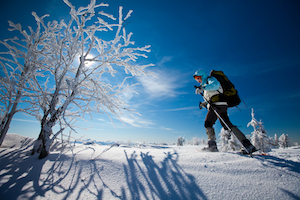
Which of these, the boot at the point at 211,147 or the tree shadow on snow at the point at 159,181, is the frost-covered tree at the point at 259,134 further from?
the tree shadow on snow at the point at 159,181

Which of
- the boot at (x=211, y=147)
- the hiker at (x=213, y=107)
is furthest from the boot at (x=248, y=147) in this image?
the boot at (x=211, y=147)

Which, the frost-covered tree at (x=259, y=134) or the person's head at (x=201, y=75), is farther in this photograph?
the frost-covered tree at (x=259, y=134)

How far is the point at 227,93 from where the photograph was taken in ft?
9.55

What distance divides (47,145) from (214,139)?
4.44 m

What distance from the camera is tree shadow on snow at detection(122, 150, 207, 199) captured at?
1.40 m

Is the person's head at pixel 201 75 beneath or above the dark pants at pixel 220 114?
above

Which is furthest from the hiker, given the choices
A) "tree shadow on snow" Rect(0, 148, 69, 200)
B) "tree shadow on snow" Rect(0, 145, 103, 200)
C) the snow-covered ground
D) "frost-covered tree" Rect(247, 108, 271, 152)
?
"frost-covered tree" Rect(247, 108, 271, 152)

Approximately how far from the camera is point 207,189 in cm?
140

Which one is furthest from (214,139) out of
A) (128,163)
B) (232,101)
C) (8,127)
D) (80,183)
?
(8,127)

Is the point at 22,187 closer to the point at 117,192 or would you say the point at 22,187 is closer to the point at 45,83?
the point at 117,192

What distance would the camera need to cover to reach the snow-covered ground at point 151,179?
1375mm

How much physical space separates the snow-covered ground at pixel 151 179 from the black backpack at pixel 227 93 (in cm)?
146

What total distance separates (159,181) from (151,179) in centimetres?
13

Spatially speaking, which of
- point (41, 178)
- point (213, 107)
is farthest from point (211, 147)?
point (41, 178)
